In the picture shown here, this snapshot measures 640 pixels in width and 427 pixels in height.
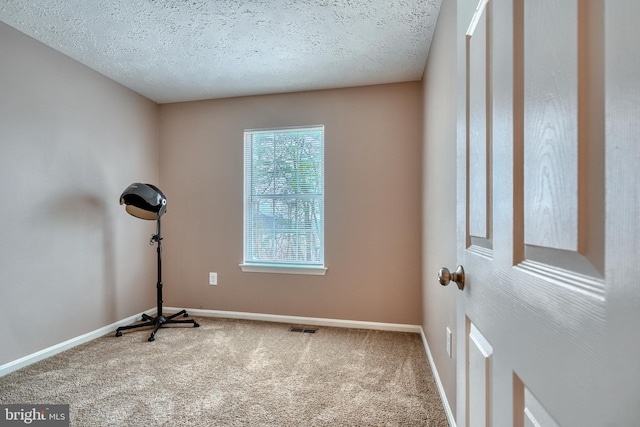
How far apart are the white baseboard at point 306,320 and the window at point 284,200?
19.0 inches

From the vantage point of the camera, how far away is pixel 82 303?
99.5 inches

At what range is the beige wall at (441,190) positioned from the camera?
4.95 feet

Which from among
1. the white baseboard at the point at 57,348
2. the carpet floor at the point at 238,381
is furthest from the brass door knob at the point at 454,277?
the white baseboard at the point at 57,348

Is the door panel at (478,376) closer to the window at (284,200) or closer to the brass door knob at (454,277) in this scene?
the brass door knob at (454,277)

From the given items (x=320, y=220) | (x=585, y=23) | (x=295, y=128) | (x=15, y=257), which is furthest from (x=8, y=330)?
(x=585, y=23)

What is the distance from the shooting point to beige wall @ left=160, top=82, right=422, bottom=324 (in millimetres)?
2830

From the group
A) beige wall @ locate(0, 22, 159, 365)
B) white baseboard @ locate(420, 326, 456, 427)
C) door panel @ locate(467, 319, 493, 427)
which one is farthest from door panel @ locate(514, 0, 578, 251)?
beige wall @ locate(0, 22, 159, 365)

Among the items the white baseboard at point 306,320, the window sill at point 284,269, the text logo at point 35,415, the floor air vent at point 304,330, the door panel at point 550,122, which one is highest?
the door panel at point 550,122

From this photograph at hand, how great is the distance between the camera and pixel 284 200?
123 inches

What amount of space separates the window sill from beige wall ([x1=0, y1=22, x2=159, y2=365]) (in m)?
1.18

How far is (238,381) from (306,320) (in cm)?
115

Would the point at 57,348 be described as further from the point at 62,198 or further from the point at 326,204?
the point at 326,204

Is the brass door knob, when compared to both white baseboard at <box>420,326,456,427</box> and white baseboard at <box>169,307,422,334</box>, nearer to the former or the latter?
white baseboard at <box>420,326,456,427</box>

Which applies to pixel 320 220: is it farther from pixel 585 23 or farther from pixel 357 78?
pixel 585 23
